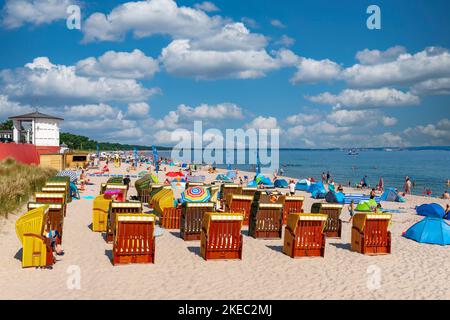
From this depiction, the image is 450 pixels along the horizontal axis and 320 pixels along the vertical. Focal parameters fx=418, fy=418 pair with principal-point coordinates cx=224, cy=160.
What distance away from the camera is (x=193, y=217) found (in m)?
12.6

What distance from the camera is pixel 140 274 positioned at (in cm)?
898

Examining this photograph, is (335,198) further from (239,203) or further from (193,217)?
(193,217)

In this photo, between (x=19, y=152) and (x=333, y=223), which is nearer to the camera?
(x=333, y=223)

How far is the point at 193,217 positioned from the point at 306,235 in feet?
11.5

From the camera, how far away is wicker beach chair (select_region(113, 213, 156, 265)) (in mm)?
9646

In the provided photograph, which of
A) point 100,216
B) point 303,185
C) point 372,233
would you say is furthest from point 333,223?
point 303,185

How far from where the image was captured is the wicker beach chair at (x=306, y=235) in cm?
1080

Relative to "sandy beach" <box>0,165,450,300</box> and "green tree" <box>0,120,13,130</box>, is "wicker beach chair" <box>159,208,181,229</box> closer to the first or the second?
"sandy beach" <box>0,165,450,300</box>

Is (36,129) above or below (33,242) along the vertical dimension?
above

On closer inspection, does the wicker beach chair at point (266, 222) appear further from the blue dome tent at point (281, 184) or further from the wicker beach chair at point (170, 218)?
the blue dome tent at point (281, 184)

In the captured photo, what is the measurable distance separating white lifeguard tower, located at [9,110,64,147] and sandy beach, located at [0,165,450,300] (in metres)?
37.7
